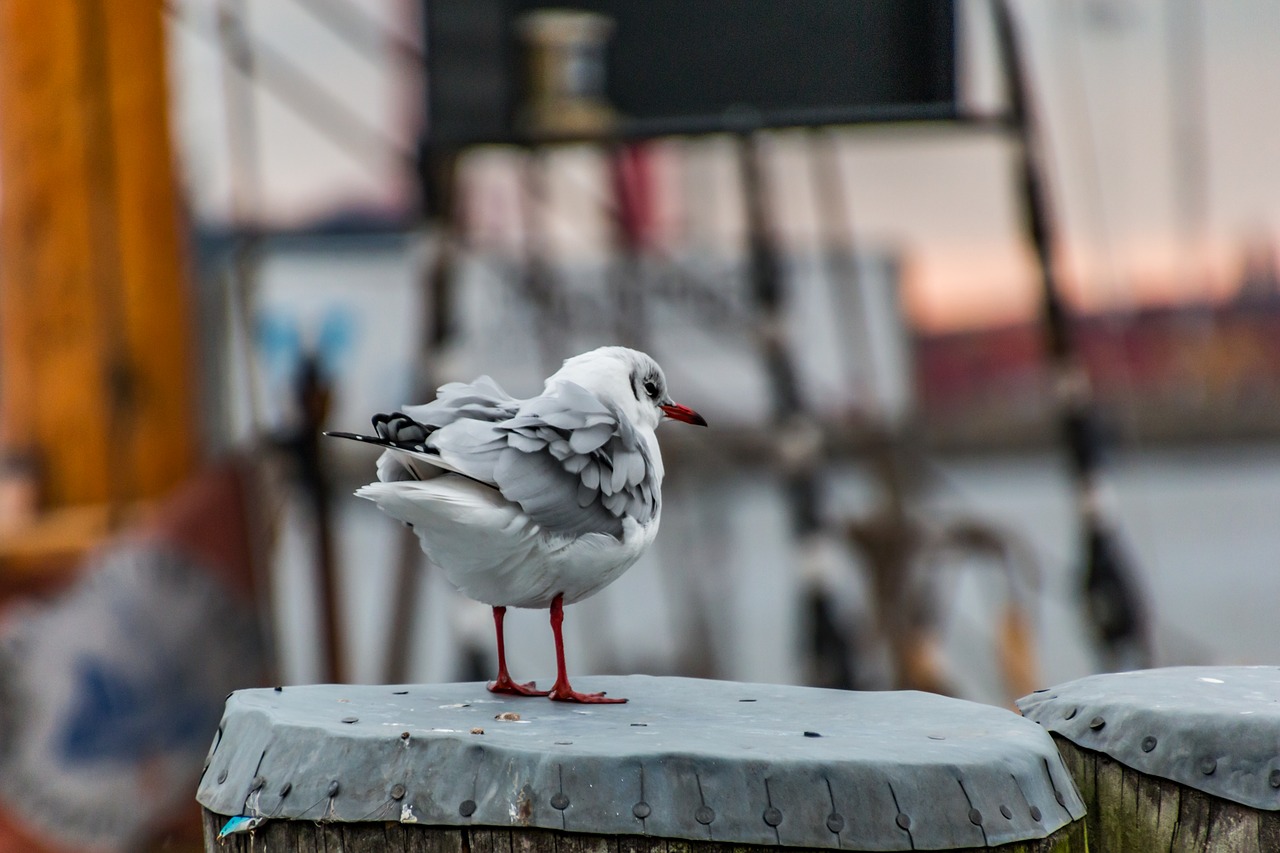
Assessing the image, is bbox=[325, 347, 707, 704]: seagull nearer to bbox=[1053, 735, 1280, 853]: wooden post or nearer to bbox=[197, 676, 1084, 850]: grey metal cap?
bbox=[197, 676, 1084, 850]: grey metal cap

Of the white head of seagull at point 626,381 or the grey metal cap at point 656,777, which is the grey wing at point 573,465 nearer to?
the white head of seagull at point 626,381

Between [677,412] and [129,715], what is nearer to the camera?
[677,412]

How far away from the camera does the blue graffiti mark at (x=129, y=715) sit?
478 centimetres

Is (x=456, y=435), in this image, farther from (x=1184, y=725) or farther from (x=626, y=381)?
(x=1184, y=725)

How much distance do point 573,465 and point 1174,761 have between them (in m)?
0.94

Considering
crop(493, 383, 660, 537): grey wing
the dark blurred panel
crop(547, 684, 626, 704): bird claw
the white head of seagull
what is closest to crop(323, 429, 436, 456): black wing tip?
crop(493, 383, 660, 537): grey wing

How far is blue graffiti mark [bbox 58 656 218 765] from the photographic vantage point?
4.78 m

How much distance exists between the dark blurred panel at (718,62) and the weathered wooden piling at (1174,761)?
8.73ft

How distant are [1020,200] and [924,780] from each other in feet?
13.8

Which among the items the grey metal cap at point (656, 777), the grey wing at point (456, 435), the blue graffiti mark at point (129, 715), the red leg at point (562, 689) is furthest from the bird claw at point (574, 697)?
the blue graffiti mark at point (129, 715)

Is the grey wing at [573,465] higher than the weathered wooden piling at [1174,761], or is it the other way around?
the grey wing at [573,465]

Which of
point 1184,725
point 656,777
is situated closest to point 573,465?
point 656,777

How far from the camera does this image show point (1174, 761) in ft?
6.88

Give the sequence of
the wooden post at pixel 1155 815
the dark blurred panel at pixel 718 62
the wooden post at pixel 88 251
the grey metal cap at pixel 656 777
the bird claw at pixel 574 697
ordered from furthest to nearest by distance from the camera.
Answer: the wooden post at pixel 88 251
the dark blurred panel at pixel 718 62
the bird claw at pixel 574 697
the wooden post at pixel 1155 815
the grey metal cap at pixel 656 777
